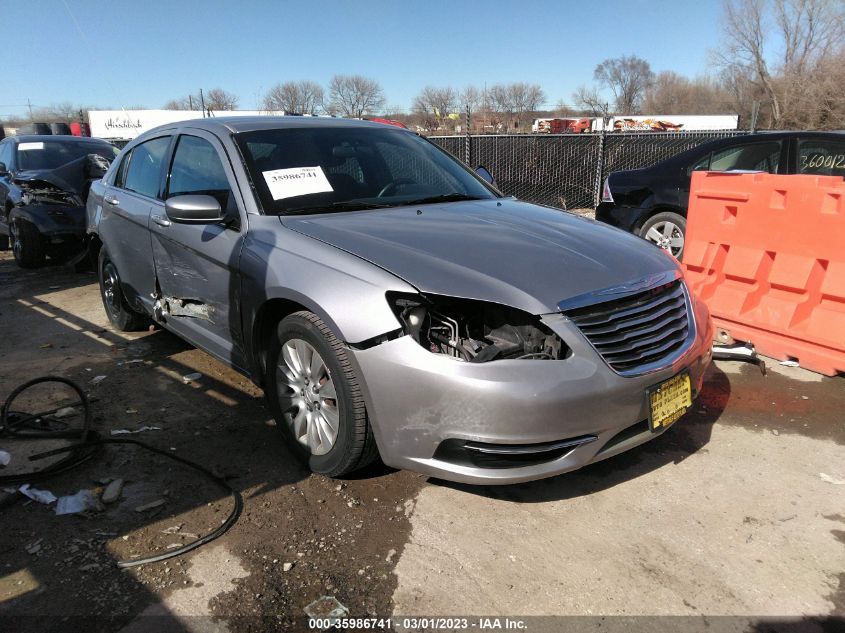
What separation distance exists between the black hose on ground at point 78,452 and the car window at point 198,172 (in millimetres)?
1429

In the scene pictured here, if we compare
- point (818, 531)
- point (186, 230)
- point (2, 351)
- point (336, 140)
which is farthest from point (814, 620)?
point (2, 351)

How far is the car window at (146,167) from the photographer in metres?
4.28

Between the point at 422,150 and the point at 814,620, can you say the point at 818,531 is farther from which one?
the point at 422,150

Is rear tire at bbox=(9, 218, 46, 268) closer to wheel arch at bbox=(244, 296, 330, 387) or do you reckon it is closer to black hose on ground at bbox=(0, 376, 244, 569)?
black hose on ground at bbox=(0, 376, 244, 569)

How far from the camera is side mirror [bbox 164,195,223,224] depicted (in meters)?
3.22

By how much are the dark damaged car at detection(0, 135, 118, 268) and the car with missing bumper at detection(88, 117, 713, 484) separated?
4941 mm

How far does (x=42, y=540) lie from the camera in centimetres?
258

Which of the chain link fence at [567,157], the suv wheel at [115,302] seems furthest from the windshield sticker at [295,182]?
the chain link fence at [567,157]

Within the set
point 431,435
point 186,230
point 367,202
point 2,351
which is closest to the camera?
point 431,435

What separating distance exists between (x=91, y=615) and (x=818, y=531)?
2920mm

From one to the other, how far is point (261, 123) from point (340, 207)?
94cm

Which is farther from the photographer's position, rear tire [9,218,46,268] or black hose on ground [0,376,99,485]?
rear tire [9,218,46,268]

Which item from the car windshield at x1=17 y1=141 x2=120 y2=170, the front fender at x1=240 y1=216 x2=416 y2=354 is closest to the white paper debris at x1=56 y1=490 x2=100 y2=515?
the front fender at x1=240 y1=216 x2=416 y2=354

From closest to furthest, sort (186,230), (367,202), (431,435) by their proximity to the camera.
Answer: (431,435), (367,202), (186,230)
